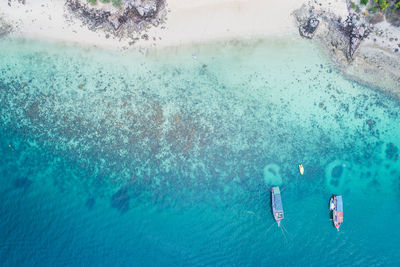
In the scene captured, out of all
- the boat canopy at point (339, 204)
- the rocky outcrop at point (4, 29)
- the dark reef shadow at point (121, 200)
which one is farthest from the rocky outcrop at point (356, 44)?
the rocky outcrop at point (4, 29)

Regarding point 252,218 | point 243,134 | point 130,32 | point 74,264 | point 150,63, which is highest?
point 130,32

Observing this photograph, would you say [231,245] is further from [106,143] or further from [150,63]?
[150,63]

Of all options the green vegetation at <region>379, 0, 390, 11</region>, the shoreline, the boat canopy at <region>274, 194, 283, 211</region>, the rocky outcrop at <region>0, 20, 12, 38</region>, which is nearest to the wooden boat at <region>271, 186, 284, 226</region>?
the boat canopy at <region>274, 194, 283, 211</region>

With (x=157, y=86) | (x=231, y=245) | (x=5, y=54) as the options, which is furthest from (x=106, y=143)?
(x=231, y=245)

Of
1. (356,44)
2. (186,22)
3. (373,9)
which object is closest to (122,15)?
(186,22)

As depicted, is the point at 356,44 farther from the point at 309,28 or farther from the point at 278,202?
the point at 278,202
